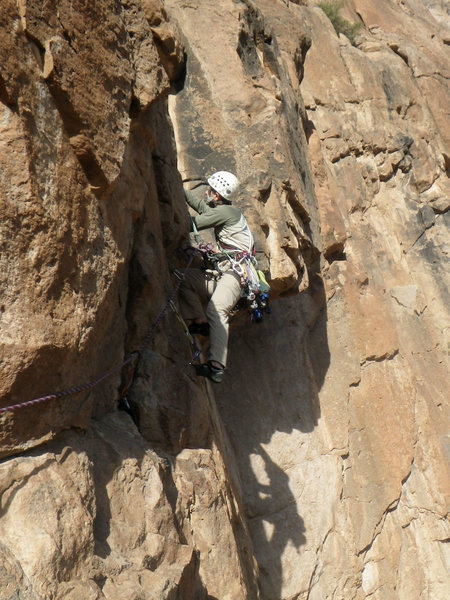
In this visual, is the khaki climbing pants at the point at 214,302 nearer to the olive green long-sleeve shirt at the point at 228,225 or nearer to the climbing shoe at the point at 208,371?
Result: the climbing shoe at the point at 208,371

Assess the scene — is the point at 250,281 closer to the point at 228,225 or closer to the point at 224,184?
the point at 228,225

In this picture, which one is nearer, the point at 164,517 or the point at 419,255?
the point at 164,517

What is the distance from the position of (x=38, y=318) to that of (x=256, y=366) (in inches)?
240

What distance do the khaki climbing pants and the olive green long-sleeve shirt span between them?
1.21 feet

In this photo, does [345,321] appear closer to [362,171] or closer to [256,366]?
[256,366]

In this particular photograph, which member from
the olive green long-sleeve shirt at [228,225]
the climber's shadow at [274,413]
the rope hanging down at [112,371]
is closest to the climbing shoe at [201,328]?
the rope hanging down at [112,371]

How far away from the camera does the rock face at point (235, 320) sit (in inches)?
172

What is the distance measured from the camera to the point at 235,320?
9.12 metres

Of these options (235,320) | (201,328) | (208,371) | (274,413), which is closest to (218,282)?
(201,328)

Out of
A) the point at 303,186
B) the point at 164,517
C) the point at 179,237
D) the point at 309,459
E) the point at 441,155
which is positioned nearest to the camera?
the point at 164,517

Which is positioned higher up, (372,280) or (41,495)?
(372,280)

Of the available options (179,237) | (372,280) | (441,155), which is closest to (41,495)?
(179,237)

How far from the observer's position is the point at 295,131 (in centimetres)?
973

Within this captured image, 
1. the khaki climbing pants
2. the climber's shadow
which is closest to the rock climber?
the khaki climbing pants
